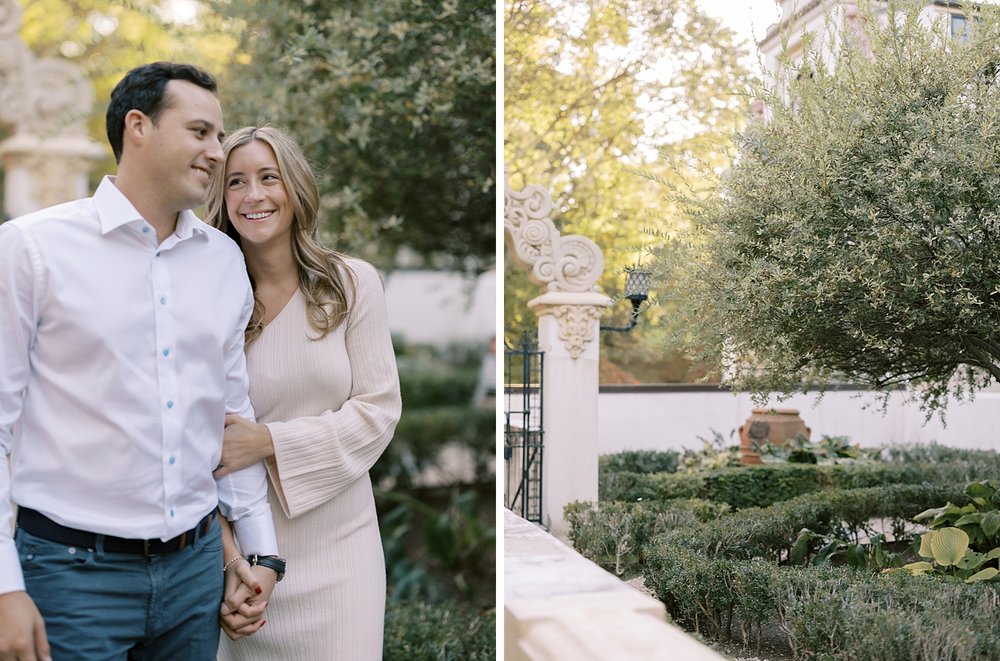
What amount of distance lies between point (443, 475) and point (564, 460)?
2.45 m

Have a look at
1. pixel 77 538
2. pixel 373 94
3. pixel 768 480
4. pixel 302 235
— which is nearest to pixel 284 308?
pixel 302 235

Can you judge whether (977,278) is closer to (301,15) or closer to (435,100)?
(435,100)

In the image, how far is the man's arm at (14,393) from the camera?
137cm

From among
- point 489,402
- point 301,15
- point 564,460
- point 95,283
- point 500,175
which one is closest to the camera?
point 95,283

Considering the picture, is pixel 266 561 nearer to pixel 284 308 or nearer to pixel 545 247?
pixel 284 308

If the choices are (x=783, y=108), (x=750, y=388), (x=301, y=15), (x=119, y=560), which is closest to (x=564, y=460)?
(x=750, y=388)

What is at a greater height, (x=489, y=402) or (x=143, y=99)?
(x=143, y=99)

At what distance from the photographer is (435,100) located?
4.49m

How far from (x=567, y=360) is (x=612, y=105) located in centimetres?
548

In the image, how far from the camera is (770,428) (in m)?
10.2

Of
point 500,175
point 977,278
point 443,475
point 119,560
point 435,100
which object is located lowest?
point 443,475

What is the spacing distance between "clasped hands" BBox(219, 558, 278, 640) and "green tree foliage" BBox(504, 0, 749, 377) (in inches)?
380

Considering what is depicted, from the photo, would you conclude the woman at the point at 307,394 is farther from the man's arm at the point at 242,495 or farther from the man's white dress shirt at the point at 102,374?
the man's white dress shirt at the point at 102,374

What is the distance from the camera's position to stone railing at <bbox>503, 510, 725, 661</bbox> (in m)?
1.82
